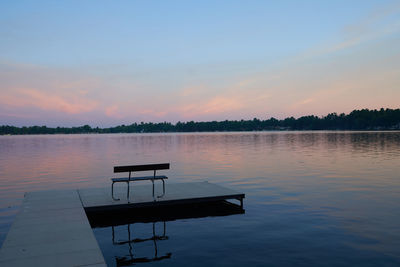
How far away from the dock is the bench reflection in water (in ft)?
2.30

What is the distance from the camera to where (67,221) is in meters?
10.3

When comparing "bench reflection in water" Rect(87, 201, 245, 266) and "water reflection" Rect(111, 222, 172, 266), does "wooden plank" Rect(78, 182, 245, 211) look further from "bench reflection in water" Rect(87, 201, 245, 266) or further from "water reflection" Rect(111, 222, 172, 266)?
"water reflection" Rect(111, 222, 172, 266)

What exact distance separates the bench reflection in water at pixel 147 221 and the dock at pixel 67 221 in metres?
0.70

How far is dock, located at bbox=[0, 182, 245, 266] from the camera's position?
286 inches

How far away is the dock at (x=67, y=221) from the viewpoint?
725 cm

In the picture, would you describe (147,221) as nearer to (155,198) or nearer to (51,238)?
(155,198)

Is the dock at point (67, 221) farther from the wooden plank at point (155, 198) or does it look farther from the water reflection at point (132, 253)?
the water reflection at point (132, 253)

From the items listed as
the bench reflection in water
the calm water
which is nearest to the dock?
the bench reflection in water

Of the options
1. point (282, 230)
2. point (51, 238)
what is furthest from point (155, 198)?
point (51, 238)

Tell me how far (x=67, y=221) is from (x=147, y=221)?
3660 millimetres

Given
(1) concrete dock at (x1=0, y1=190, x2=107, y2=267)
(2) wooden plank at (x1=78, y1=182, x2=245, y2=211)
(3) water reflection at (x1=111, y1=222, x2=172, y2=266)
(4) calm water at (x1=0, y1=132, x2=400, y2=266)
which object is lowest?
(3) water reflection at (x1=111, y1=222, x2=172, y2=266)

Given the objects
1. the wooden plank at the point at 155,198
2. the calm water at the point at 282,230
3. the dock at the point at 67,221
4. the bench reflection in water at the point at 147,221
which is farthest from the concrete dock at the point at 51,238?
the bench reflection in water at the point at 147,221

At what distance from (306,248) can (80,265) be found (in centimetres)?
608

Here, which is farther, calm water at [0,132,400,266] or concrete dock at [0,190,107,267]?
calm water at [0,132,400,266]
